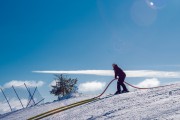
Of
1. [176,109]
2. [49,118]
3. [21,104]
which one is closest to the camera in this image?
[176,109]

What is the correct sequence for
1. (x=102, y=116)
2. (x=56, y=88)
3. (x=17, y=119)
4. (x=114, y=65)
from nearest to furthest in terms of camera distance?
(x=102, y=116) < (x=17, y=119) < (x=114, y=65) < (x=56, y=88)

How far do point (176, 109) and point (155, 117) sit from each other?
0.69 meters

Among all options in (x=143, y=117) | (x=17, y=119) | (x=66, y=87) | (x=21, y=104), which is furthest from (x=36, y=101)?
(x=66, y=87)

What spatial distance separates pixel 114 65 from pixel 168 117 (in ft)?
31.9

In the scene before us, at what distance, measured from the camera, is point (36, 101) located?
3006 cm

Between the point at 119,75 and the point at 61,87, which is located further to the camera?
the point at 61,87

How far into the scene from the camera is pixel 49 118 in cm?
1252

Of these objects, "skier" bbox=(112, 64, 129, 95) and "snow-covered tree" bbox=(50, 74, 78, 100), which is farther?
"snow-covered tree" bbox=(50, 74, 78, 100)

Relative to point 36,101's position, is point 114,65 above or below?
above

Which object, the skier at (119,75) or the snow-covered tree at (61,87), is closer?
the skier at (119,75)

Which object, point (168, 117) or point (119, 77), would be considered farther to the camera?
point (119, 77)

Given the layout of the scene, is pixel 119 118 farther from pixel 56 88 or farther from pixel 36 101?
pixel 56 88

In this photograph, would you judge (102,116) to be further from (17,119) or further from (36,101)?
(36,101)

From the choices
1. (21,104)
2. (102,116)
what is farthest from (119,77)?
(21,104)
